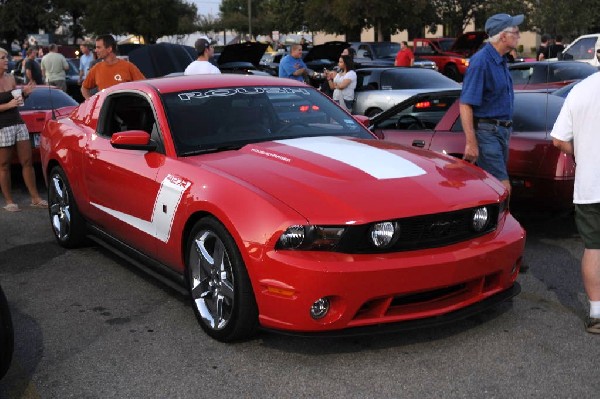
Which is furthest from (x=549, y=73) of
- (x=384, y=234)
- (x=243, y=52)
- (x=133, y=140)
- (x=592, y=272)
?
(x=384, y=234)

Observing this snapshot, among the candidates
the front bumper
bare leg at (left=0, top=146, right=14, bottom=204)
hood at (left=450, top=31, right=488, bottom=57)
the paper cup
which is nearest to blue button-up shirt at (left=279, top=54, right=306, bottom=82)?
bare leg at (left=0, top=146, right=14, bottom=204)

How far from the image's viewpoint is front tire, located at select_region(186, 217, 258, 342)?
4.14 m

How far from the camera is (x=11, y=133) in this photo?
8320mm

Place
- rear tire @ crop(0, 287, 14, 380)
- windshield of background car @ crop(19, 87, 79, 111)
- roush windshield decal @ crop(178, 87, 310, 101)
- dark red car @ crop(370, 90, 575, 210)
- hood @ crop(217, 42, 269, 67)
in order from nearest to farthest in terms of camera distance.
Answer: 1. rear tire @ crop(0, 287, 14, 380)
2. roush windshield decal @ crop(178, 87, 310, 101)
3. dark red car @ crop(370, 90, 575, 210)
4. windshield of background car @ crop(19, 87, 79, 111)
5. hood @ crop(217, 42, 269, 67)

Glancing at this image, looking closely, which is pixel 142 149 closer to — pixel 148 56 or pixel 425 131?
pixel 425 131

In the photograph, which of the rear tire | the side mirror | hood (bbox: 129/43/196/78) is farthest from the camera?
hood (bbox: 129/43/196/78)

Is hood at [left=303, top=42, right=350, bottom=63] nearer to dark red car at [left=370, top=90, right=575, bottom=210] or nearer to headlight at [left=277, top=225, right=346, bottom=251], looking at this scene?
dark red car at [left=370, top=90, right=575, bottom=210]

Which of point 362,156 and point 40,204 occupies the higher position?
point 362,156

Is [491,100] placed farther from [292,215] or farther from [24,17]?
[24,17]

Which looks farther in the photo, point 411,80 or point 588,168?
point 411,80

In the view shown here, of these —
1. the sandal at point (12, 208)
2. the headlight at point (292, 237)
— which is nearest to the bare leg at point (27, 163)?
the sandal at point (12, 208)

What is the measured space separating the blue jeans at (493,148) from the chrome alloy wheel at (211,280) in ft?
7.46

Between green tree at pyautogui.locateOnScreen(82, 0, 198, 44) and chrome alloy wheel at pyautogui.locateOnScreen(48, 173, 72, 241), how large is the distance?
55334 mm

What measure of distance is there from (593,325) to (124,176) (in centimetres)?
314
